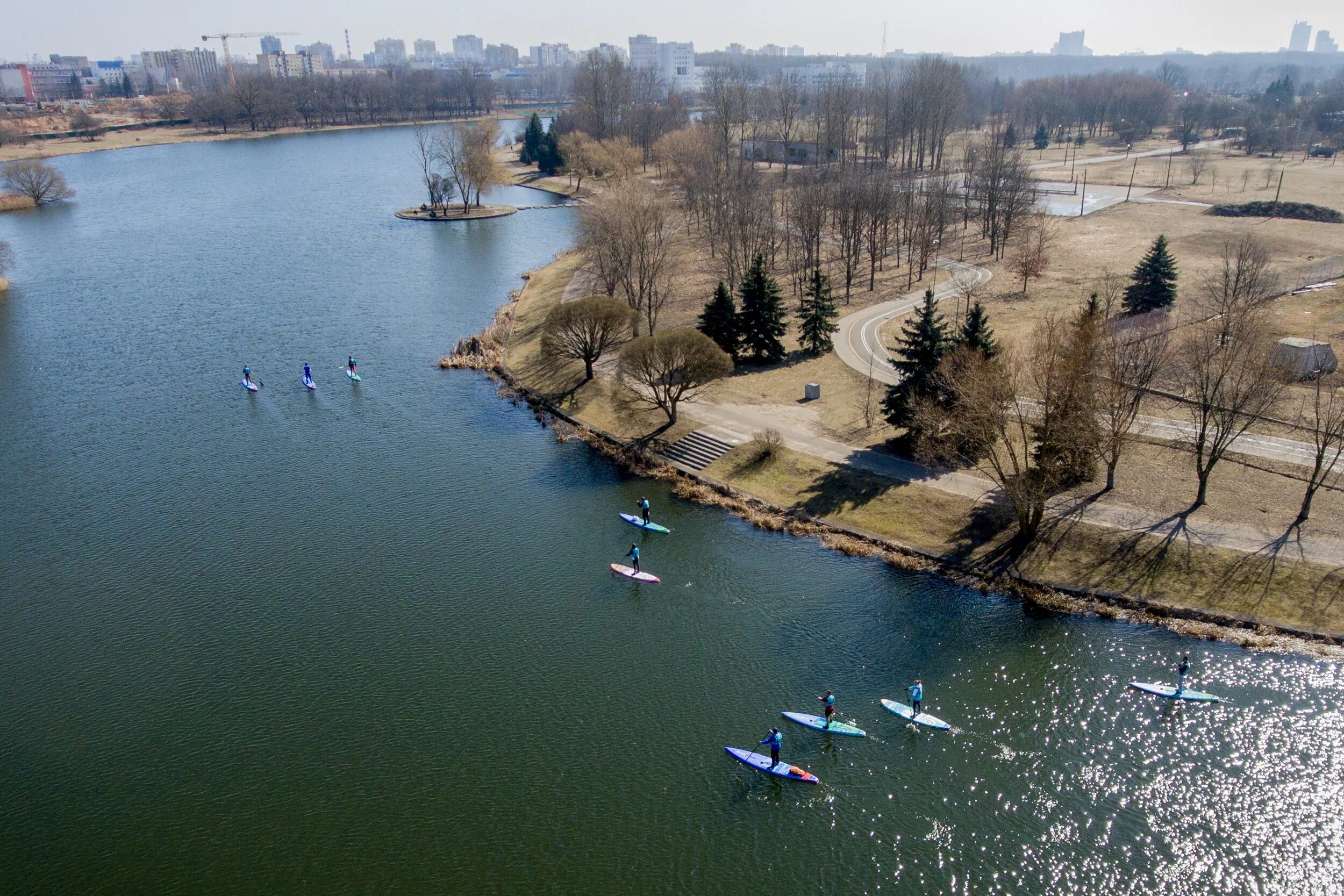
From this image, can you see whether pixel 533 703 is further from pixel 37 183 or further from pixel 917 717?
pixel 37 183

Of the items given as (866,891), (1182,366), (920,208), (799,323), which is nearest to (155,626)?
(866,891)

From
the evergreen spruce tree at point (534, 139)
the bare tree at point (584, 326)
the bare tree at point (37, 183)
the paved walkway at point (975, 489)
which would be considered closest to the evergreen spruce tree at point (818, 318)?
the paved walkway at point (975, 489)

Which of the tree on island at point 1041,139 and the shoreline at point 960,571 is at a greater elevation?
the tree on island at point 1041,139

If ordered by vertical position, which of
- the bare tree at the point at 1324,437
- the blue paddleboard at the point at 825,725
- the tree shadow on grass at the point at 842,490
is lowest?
the blue paddleboard at the point at 825,725

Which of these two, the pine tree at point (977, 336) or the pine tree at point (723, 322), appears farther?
the pine tree at point (723, 322)

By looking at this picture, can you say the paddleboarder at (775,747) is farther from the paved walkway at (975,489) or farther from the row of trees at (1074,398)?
the paved walkway at (975,489)
